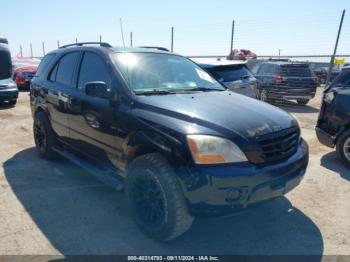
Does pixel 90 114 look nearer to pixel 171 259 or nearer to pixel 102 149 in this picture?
pixel 102 149

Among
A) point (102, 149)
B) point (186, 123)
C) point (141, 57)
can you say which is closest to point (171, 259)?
point (186, 123)

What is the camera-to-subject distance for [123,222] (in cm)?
352

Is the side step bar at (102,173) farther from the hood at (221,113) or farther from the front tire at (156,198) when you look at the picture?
the hood at (221,113)

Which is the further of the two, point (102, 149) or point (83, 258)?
point (102, 149)

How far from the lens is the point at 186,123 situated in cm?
294

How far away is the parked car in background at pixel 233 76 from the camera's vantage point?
7.80m

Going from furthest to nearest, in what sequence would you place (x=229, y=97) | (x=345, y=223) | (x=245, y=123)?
1. (x=229, y=97)
2. (x=345, y=223)
3. (x=245, y=123)

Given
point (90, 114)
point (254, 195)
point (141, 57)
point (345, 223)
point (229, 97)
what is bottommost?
point (345, 223)

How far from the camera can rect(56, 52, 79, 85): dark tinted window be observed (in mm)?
4586

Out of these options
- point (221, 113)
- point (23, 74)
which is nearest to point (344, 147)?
point (221, 113)

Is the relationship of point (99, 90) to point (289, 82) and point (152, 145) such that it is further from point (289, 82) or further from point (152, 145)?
point (289, 82)

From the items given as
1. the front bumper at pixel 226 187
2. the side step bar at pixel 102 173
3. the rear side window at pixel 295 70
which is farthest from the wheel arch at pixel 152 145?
the rear side window at pixel 295 70

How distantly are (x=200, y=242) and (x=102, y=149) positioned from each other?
1.51m

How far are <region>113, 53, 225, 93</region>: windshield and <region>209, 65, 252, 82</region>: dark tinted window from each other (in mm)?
3388
